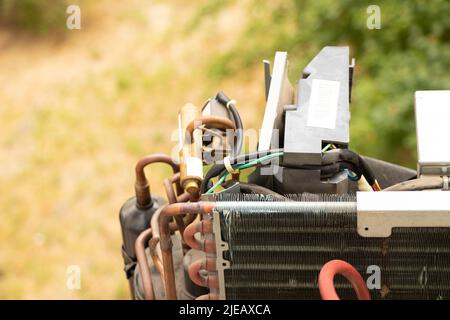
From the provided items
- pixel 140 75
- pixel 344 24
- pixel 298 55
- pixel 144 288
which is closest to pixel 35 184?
pixel 140 75

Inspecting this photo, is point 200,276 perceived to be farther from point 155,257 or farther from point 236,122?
point 236,122

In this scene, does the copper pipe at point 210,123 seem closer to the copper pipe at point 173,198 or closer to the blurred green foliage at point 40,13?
the copper pipe at point 173,198

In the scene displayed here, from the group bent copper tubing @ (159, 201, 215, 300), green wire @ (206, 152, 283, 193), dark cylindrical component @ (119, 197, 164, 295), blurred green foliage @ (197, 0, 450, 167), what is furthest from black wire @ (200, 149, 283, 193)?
blurred green foliage @ (197, 0, 450, 167)

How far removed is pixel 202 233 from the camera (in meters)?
1.52

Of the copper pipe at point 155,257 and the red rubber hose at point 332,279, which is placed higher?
the red rubber hose at point 332,279

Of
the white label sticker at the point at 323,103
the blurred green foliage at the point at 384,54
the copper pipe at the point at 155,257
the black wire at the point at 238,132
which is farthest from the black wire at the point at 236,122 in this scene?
the blurred green foliage at the point at 384,54

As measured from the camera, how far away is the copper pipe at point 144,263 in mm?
1864

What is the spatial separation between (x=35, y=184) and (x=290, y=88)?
10.1 ft

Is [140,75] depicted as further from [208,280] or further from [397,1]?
[208,280]

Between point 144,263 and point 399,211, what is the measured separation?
757 millimetres

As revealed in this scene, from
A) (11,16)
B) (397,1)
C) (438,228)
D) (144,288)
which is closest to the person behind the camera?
(438,228)

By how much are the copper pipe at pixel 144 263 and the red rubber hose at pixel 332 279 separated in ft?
1.88

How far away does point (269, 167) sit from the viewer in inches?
65.2

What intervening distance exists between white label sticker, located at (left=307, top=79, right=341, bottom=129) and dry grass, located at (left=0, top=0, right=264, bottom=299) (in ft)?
7.72
